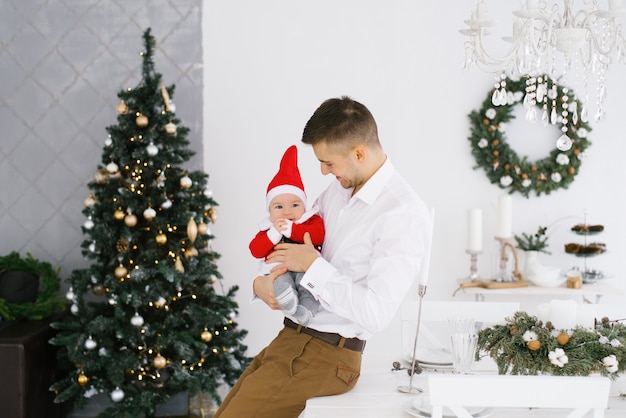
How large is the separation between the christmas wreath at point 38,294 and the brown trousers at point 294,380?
80.9 inches

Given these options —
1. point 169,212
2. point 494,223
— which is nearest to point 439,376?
point 169,212

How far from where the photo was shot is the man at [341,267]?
212cm

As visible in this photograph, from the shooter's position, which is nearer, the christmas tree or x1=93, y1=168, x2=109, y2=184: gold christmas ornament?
the christmas tree

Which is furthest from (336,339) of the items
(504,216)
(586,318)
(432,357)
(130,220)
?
(504,216)

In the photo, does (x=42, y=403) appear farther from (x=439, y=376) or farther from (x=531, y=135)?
(x=531, y=135)

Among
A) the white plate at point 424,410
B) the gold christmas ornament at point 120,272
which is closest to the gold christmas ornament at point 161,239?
the gold christmas ornament at point 120,272

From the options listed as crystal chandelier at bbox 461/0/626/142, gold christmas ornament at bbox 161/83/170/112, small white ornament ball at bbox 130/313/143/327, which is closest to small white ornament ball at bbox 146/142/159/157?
gold christmas ornament at bbox 161/83/170/112

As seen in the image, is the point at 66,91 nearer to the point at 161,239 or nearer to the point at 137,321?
the point at 161,239

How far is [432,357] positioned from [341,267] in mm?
572

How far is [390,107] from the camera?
4.38 meters

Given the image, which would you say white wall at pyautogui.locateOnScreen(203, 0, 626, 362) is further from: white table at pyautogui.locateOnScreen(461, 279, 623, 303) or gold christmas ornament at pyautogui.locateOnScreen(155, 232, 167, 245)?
gold christmas ornament at pyautogui.locateOnScreen(155, 232, 167, 245)

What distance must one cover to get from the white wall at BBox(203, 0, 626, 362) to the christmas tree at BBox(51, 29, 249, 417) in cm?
57

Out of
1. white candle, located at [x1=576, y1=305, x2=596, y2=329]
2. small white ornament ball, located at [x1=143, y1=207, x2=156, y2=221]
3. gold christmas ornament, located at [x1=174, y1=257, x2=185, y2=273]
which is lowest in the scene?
white candle, located at [x1=576, y1=305, x2=596, y2=329]

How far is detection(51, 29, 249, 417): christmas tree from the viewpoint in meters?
3.69
